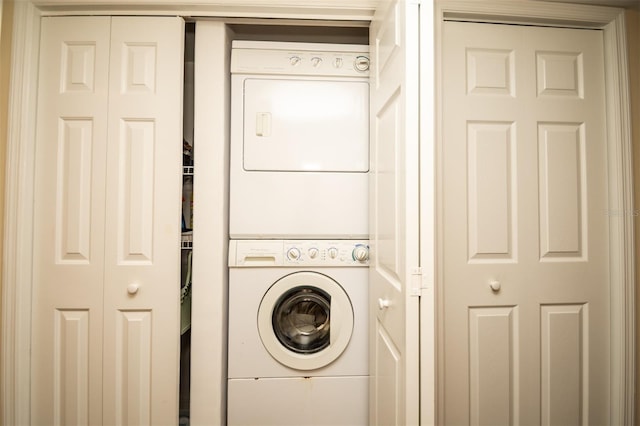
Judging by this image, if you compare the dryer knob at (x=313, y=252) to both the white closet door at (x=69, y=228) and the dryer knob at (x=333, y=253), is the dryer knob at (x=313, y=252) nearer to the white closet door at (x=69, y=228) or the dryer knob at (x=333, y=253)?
the dryer knob at (x=333, y=253)

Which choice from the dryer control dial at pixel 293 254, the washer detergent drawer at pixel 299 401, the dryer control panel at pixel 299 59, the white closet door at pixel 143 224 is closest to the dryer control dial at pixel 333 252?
the dryer control dial at pixel 293 254

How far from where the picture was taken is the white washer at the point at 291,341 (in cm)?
131

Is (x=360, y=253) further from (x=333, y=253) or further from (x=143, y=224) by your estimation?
(x=143, y=224)

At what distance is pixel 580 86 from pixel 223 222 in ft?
4.22

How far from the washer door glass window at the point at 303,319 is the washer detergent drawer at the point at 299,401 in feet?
0.47

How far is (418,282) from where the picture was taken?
766mm

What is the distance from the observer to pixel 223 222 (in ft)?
4.31

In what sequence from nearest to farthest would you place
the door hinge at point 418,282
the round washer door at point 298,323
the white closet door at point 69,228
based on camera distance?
the door hinge at point 418,282 < the white closet door at point 69,228 < the round washer door at point 298,323

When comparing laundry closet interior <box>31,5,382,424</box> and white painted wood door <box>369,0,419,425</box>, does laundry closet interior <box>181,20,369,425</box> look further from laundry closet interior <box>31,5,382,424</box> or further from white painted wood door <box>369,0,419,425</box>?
white painted wood door <box>369,0,419,425</box>

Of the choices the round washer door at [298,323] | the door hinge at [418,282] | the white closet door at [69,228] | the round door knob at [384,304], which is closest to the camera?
the door hinge at [418,282]

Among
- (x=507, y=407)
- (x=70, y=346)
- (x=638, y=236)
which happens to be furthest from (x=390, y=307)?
(x=70, y=346)

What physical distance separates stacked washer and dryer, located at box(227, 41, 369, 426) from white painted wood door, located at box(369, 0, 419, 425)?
0.11 metres

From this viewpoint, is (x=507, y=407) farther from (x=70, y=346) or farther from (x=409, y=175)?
(x=70, y=346)

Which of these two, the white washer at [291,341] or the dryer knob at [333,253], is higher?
the dryer knob at [333,253]
